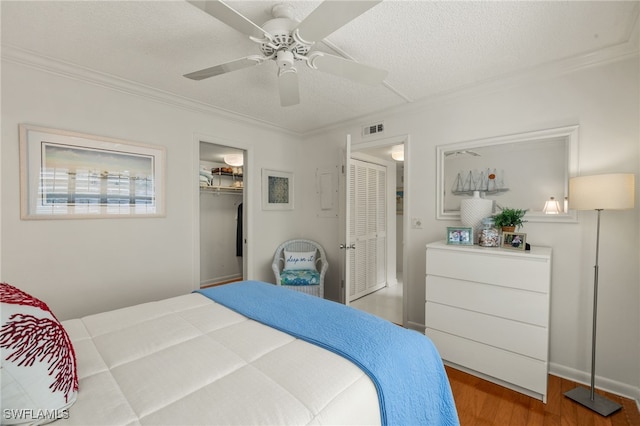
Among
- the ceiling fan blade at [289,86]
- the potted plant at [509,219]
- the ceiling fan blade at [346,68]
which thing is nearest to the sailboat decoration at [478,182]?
the potted plant at [509,219]

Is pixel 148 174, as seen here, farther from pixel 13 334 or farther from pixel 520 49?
pixel 520 49

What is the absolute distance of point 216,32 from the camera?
1.81m

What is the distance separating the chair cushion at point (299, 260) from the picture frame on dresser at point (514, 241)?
2.21 m

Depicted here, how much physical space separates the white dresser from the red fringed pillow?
2.38 m

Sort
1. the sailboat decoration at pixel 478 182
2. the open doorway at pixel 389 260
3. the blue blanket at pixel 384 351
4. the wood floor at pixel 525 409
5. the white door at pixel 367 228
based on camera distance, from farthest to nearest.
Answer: the white door at pixel 367 228, the open doorway at pixel 389 260, the sailboat decoration at pixel 478 182, the wood floor at pixel 525 409, the blue blanket at pixel 384 351

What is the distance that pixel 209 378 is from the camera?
42.1 inches

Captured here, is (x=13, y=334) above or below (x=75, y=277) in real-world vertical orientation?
above

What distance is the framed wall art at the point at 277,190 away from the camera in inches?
148

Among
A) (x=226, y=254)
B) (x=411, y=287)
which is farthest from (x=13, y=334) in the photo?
(x=226, y=254)

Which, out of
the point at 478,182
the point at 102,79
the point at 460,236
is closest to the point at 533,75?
the point at 478,182

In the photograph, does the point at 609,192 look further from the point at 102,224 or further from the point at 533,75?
the point at 102,224

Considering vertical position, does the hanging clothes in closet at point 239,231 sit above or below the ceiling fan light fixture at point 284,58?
below

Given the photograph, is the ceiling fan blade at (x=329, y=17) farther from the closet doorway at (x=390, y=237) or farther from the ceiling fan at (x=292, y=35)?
the closet doorway at (x=390, y=237)

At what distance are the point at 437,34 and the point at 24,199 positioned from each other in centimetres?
313
